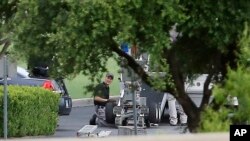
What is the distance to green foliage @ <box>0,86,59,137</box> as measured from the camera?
21922 millimetres

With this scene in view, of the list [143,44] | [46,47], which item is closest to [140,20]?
[143,44]

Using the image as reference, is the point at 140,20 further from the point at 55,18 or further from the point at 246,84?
the point at 246,84

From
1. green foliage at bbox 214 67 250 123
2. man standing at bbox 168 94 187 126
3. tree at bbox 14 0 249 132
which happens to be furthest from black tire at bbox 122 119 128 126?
green foliage at bbox 214 67 250 123

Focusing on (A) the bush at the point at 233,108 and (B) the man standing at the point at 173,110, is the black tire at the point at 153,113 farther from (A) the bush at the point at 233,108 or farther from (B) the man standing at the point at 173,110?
(A) the bush at the point at 233,108

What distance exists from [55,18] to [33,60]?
177 centimetres

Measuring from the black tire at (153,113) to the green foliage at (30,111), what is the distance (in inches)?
133

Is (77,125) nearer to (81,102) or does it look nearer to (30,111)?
(30,111)

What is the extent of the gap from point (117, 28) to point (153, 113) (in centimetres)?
1290

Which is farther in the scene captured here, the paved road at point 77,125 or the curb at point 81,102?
the curb at point 81,102

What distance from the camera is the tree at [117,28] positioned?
13586 millimetres

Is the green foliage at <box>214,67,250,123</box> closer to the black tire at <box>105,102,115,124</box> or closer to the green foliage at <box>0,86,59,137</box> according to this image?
the green foliage at <box>0,86,59,137</box>

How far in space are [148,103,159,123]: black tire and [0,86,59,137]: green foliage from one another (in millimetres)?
3370

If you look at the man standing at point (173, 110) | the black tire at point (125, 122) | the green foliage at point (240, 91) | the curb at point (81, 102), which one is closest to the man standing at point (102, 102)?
the black tire at point (125, 122)

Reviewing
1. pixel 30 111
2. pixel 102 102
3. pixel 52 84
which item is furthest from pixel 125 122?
pixel 30 111
